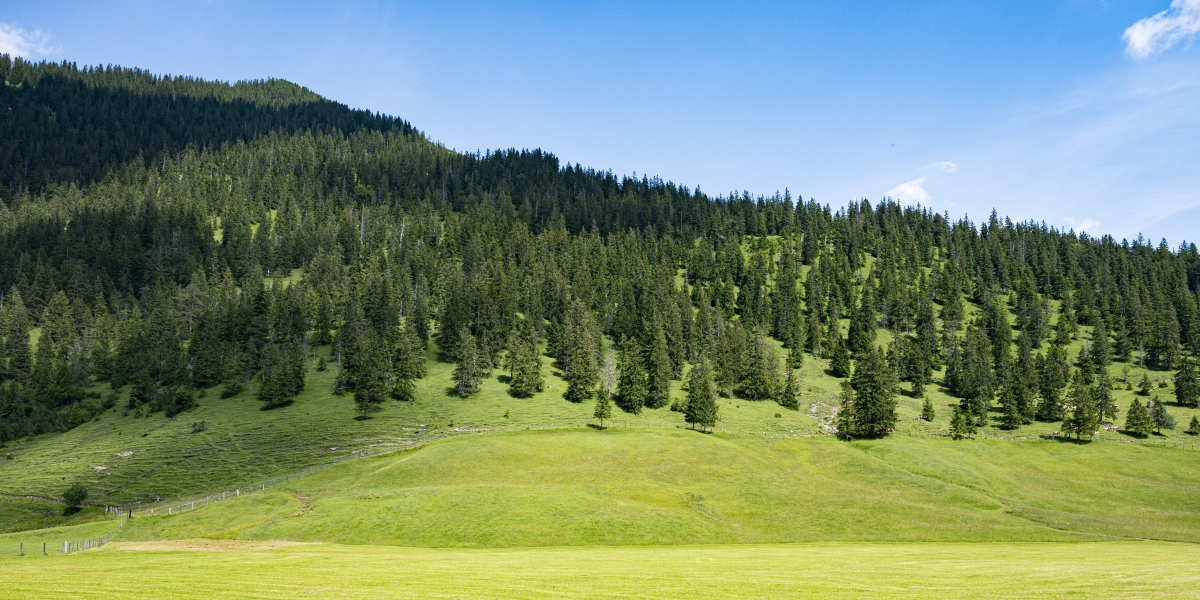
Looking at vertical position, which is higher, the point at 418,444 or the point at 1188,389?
the point at 1188,389

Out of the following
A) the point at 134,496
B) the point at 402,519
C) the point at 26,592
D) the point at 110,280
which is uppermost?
the point at 110,280

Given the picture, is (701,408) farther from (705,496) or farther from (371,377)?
(371,377)

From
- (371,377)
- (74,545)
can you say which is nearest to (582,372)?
(371,377)

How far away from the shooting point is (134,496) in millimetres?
87438

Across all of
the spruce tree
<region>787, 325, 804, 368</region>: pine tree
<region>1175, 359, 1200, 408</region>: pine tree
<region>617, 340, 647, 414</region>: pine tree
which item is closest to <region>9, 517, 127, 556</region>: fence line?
<region>617, 340, 647, 414</region>: pine tree

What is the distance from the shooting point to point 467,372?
137625 mm

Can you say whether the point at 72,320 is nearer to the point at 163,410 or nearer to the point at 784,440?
the point at 163,410

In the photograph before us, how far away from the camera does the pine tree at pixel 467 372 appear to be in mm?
137125

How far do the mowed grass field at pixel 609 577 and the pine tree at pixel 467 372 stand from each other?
96.0m

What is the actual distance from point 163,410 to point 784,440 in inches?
4959

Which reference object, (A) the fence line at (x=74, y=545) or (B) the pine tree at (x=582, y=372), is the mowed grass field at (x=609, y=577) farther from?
(B) the pine tree at (x=582, y=372)

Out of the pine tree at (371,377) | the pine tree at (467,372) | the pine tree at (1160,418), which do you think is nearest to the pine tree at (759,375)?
the pine tree at (467,372)

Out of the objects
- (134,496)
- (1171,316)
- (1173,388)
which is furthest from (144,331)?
(1171,316)

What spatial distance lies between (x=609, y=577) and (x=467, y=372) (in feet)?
366
